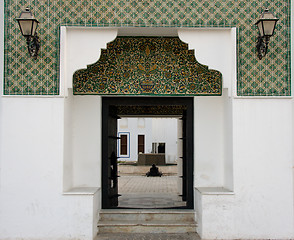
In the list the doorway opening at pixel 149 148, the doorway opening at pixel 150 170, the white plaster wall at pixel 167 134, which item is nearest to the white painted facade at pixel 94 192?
the doorway opening at pixel 150 170

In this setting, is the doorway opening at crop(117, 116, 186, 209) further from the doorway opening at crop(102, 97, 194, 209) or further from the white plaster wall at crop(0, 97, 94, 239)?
the white plaster wall at crop(0, 97, 94, 239)

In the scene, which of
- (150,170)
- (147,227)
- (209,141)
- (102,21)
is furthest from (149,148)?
(102,21)

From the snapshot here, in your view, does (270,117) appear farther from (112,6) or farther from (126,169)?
(126,169)

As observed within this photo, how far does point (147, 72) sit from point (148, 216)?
221 cm

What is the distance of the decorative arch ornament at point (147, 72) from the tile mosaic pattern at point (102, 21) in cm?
80

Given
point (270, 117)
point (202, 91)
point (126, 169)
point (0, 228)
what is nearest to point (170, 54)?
point (202, 91)

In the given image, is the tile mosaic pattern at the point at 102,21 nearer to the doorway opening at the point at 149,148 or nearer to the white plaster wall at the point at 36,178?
the white plaster wall at the point at 36,178

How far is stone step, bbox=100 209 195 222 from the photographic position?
6.46m

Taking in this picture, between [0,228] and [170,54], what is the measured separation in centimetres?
352

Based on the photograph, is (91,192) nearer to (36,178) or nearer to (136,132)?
(36,178)

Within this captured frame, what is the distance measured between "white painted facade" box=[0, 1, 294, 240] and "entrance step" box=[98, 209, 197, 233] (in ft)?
1.23

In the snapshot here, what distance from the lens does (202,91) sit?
6621 mm

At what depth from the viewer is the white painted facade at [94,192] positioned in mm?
5742

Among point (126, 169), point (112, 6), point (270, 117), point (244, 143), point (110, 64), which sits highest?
point (112, 6)
